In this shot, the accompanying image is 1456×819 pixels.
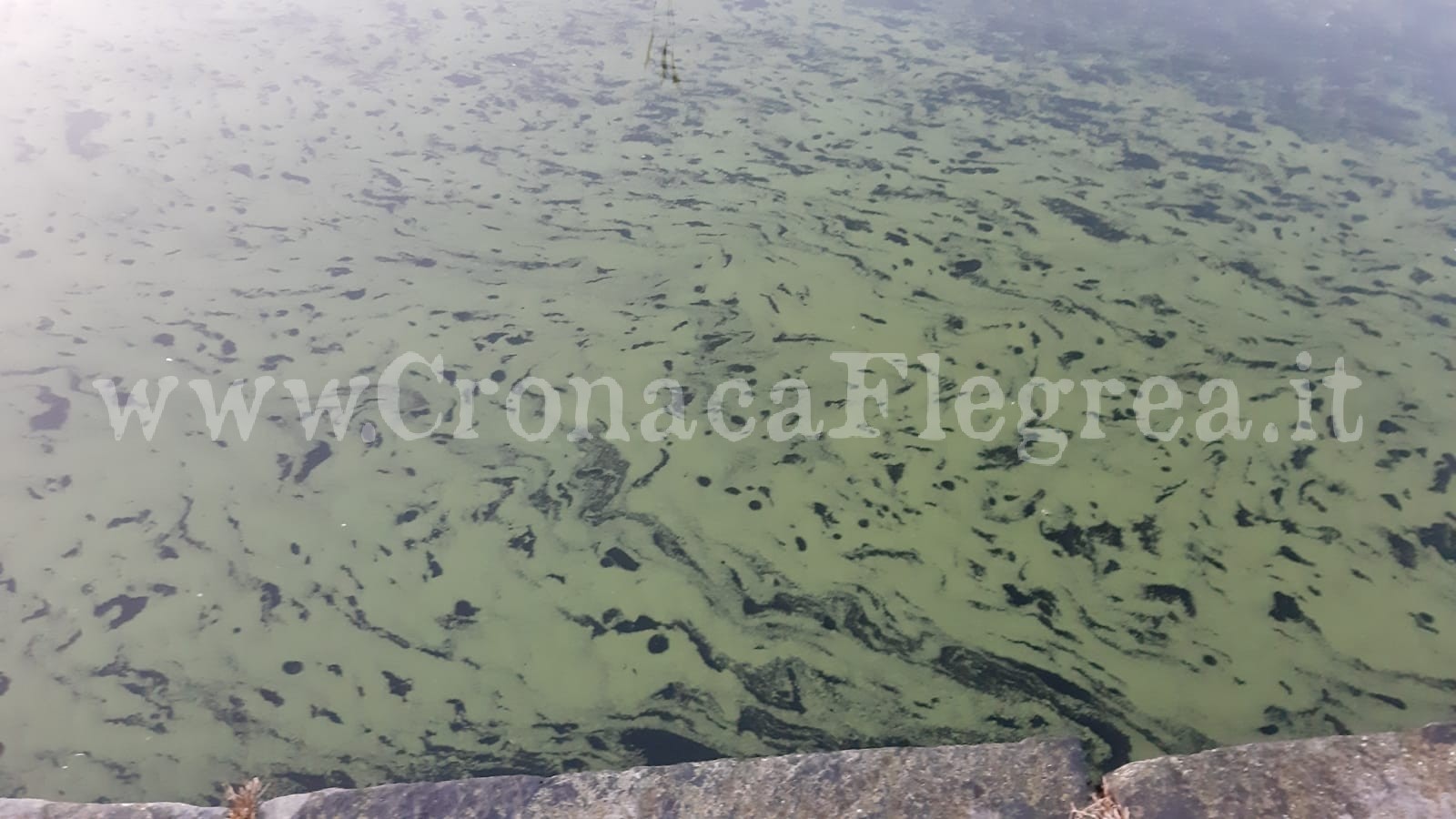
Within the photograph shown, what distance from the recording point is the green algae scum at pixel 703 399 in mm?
1369

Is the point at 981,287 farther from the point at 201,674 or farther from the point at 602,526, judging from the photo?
the point at 201,674

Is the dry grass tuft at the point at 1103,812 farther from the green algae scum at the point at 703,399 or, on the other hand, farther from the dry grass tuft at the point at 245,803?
the dry grass tuft at the point at 245,803

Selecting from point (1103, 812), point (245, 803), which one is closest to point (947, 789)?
point (1103, 812)

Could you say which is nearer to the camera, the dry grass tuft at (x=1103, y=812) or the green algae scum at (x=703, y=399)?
the dry grass tuft at (x=1103, y=812)

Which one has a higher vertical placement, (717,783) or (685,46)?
(685,46)

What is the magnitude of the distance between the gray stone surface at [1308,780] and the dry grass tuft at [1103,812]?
18 mm

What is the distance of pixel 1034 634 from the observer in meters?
1.43

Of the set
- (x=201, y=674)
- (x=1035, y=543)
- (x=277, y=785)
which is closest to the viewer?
(x=277, y=785)

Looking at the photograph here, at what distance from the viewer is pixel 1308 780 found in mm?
1101

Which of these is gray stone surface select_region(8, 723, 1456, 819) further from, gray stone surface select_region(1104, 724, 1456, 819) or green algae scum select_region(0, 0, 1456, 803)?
green algae scum select_region(0, 0, 1456, 803)

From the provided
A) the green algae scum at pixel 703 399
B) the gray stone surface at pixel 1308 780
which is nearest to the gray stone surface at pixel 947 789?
the gray stone surface at pixel 1308 780

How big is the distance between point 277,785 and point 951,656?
1003 millimetres

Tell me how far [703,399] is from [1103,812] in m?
1.03

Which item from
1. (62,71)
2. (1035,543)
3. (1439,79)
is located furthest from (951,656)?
(62,71)
